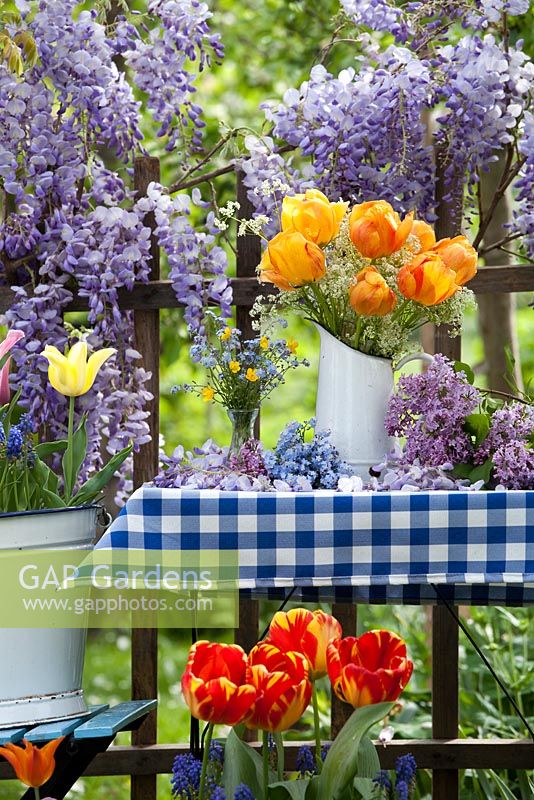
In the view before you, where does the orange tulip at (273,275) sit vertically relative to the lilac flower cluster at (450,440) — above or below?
Answer: above

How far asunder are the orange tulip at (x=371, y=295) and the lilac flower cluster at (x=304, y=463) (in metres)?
0.20

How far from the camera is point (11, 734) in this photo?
156 centimetres

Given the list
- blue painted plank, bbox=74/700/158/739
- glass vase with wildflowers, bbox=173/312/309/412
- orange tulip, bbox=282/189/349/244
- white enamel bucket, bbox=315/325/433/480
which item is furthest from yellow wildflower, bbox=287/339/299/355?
blue painted plank, bbox=74/700/158/739

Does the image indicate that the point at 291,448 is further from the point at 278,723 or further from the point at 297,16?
the point at 297,16

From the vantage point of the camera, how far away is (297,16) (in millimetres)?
3873

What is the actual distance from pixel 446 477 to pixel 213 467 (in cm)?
36

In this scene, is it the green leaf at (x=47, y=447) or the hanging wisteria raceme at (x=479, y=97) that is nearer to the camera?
the green leaf at (x=47, y=447)

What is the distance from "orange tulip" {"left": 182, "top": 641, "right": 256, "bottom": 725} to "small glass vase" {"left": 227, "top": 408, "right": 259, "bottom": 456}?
1.33 ft

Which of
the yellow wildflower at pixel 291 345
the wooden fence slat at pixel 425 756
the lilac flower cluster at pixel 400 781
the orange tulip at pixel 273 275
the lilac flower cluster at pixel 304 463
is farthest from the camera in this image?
the wooden fence slat at pixel 425 756

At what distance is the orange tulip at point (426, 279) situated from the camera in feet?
4.94

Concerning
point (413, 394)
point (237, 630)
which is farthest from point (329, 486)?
point (237, 630)

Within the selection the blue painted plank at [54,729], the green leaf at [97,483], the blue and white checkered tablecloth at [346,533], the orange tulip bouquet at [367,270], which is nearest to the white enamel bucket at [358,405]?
the orange tulip bouquet at [367,270]

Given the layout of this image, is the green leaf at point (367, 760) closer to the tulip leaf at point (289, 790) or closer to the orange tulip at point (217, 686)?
the tulip leaf at point (289, 790)

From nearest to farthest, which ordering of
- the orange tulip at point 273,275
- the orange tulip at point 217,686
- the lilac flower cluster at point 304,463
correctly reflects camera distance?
the orange tulip at point 217,686 → the lilac flower cluster at point 304,463 → the orange tulip at point 273,275
